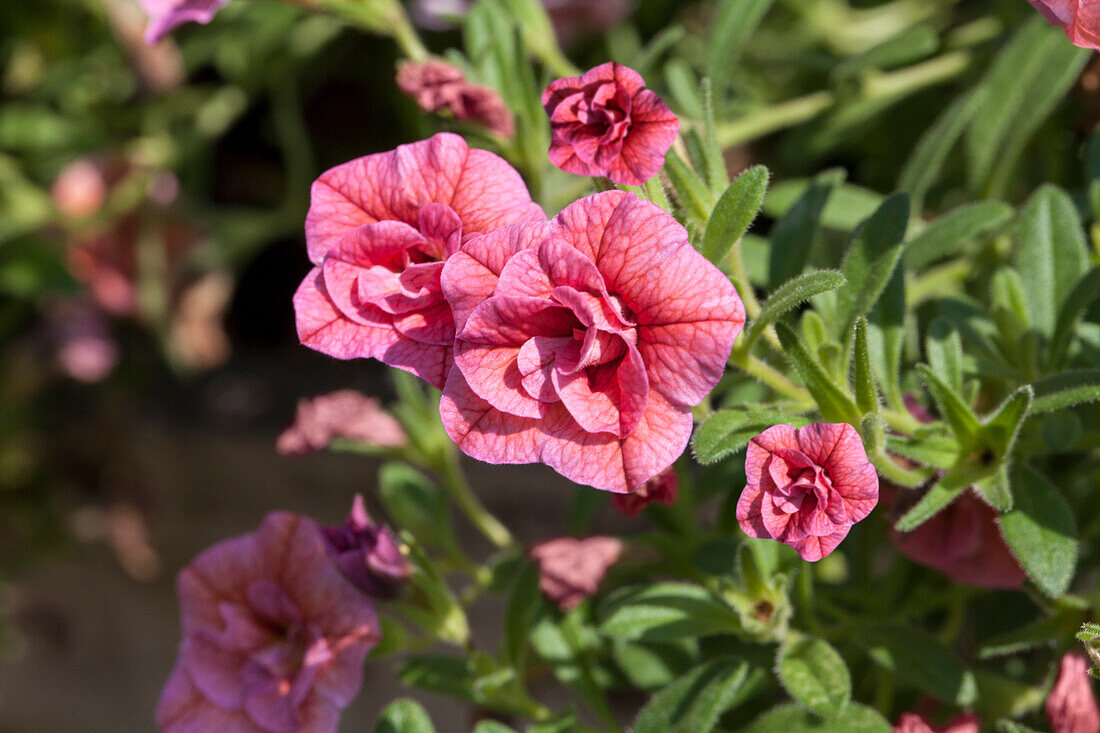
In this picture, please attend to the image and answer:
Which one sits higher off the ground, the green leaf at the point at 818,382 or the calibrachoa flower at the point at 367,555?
the green leaf at the point at 818,382

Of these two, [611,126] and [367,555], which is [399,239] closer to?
[611,126]

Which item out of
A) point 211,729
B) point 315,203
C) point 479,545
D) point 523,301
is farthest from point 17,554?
point 523,301

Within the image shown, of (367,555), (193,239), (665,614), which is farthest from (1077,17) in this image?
(193,239)

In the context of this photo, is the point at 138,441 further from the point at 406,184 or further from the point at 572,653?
the point at 406,184

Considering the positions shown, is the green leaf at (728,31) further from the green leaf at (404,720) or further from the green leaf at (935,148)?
the green leaf at (404,720)

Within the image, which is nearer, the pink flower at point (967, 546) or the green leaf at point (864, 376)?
the green leaf at point (864, 376)

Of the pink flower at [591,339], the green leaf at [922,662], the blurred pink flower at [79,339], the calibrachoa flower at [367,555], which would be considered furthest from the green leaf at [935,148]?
the blurred pink flower at [79,339]
